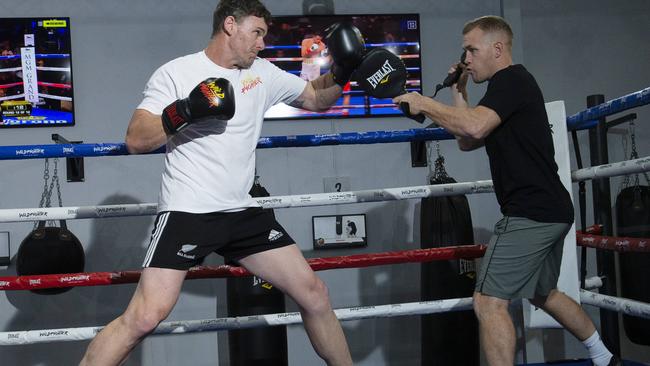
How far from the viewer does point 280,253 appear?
199 cm

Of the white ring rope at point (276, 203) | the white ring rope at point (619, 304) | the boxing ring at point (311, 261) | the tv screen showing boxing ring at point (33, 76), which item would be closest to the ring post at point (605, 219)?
the boxing ring at point (311, 261)

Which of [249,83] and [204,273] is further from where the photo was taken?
[204,273]

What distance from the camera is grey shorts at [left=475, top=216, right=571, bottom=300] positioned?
2.09 meters

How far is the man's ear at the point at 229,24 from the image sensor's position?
2.01m

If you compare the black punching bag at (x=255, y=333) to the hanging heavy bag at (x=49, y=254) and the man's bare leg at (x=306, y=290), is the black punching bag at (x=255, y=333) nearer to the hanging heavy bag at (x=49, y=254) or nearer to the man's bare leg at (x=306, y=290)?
the hanging heavy bag at (x=49, y=254)

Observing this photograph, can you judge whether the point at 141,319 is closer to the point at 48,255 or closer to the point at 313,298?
the point at 313,298

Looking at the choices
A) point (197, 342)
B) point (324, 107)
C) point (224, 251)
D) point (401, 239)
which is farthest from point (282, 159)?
point (224, 251)

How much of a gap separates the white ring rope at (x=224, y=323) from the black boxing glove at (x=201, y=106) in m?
0.79

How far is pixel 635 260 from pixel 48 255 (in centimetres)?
300

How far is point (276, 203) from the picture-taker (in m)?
2.41

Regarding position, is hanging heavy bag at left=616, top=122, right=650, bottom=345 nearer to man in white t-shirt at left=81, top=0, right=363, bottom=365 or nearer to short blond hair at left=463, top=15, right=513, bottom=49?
short blond hair at left=463, top=15, right=513, bottom=49

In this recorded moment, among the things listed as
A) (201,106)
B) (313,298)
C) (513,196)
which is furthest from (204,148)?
(513,196)

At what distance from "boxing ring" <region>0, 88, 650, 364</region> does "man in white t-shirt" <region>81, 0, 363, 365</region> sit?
1.18 feet

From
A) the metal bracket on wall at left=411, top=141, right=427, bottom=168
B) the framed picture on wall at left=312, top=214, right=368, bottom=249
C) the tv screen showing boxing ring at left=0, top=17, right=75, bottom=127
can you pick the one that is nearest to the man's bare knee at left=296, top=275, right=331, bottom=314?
the metal bracket on wall at left=411, top=141, right=427, bottom=168
